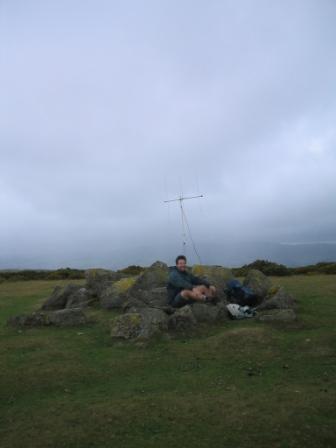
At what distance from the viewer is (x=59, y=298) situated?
2108 centimetres

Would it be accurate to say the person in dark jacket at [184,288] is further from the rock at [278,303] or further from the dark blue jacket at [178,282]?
the rock at [278,303]

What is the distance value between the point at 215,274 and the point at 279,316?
6.61 m

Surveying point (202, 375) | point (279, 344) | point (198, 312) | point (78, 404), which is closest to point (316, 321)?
point (279, 344)

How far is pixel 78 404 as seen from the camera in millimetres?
8984

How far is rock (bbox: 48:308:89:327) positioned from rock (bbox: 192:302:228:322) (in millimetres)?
4527

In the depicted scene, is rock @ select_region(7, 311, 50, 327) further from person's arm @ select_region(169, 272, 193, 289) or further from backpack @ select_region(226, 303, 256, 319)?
backpack @ select_region(226, 303, 256, 319)

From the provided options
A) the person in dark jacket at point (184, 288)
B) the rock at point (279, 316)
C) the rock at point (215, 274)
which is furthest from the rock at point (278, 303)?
the rock at point (215, 274)

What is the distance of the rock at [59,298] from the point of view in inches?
819

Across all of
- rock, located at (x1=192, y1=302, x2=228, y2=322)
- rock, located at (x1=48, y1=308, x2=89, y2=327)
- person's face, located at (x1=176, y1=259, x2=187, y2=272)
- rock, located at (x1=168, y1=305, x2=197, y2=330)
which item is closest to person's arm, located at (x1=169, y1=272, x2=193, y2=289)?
person's face, located at (x1=176, y1=259, x2=187, y2=272)

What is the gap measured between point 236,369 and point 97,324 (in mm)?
7359

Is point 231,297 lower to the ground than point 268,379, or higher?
higher

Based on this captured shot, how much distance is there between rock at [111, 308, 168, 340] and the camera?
13828mm

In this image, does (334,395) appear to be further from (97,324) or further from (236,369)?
(97,324)

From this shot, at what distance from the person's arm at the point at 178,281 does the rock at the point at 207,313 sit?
1.22 metres
